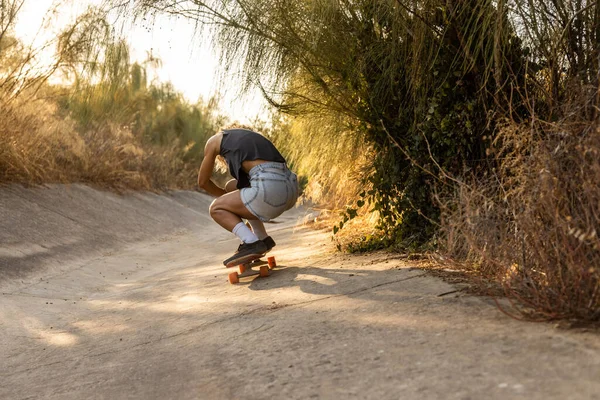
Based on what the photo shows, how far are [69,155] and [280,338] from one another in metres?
10.1

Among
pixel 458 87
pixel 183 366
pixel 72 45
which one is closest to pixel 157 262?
pixel 72 45

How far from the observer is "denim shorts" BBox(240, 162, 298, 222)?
5.65m

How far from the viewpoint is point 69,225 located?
9.70 meters

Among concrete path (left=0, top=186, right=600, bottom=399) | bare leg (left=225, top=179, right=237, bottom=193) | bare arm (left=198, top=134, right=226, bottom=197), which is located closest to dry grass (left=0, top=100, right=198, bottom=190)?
concrete path (left=0, top=186, right=600, bottom=399)

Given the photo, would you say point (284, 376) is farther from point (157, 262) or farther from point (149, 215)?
point (149, 215)

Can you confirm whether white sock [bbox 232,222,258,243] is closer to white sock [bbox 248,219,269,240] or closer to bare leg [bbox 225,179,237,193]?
white sock [bbox 248,219,269,240]

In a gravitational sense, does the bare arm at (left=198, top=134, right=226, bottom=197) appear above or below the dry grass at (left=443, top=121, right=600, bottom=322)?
above

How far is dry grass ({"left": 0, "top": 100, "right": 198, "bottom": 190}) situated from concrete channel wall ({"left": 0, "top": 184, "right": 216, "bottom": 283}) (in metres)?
0.32

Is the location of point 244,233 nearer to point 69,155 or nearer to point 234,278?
point 234,278

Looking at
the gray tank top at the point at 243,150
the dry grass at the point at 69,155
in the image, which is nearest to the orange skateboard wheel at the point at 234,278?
the gray tank top at the point at 243,150

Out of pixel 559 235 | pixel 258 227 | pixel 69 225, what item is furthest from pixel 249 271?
pixel 69 225

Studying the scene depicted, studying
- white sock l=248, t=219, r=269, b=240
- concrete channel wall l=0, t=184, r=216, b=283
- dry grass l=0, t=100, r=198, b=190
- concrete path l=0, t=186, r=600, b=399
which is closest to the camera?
concrete path l=0, t=186, r=600, b=399

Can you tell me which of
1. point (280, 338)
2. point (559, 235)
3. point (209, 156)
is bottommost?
point (280, 338)

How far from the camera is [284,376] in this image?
3.11 m
